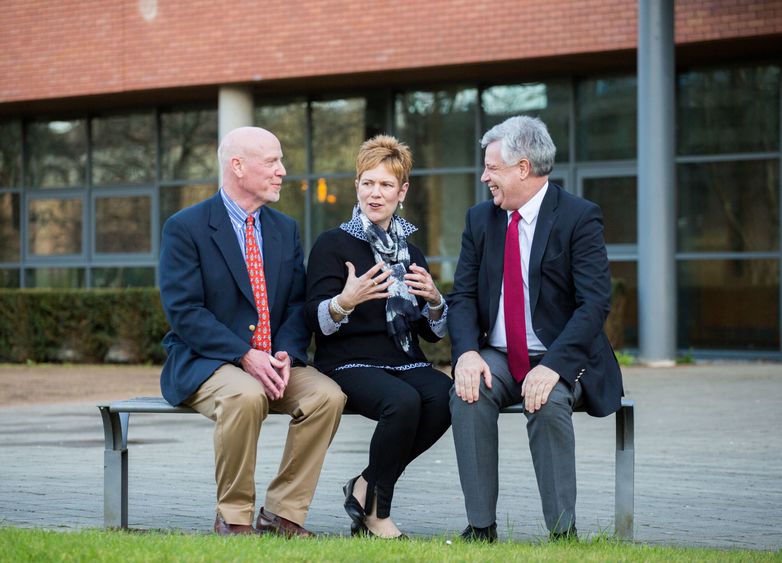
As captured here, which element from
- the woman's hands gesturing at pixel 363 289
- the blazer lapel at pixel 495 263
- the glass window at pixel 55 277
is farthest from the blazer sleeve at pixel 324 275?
the glass window at pixel 55 277

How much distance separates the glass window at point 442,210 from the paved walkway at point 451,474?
726 cm

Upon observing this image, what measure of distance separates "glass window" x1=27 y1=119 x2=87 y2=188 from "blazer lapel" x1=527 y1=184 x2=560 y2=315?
17030mm

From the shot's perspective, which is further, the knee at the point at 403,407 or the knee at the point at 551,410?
the knee at the point at 403,407

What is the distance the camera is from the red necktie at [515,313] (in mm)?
4996

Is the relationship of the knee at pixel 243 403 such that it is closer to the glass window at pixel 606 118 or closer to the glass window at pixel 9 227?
the glass window at pixel 606 118

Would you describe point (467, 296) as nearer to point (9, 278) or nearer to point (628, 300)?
point (628, 300)

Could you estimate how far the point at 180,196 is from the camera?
20250mm

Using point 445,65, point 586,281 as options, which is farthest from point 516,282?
point 445,65

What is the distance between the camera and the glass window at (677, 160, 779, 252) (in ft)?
53.0

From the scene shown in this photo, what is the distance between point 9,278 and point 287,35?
7522 millimetres

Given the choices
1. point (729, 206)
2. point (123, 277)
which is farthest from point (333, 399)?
point (123, 277)

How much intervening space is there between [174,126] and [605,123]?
7.20 meters

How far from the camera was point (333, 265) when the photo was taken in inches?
210

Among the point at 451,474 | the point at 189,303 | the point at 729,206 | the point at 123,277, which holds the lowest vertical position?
the point at 451,474
